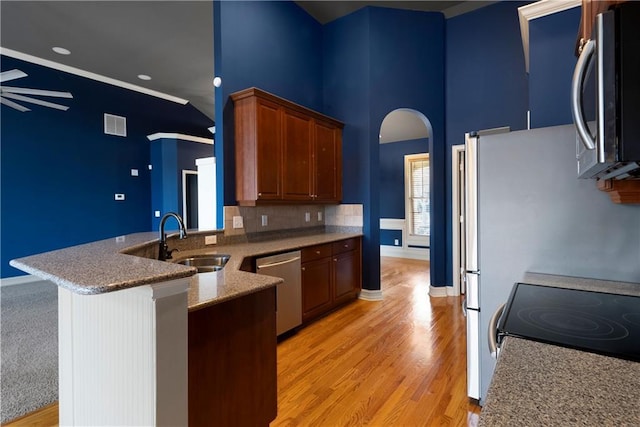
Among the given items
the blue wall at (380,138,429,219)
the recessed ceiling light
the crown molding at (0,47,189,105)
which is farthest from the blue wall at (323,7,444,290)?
the crown molding at (0,47,189,105)

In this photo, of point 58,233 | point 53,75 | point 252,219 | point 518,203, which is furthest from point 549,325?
point 53,75

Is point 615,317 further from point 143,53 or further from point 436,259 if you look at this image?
point 143,53

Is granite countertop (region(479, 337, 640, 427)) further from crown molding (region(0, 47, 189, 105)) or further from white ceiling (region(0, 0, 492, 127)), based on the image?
crown molding (region(0, 47, 189, 105))

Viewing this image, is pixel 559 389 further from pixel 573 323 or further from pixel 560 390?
pixel 573 323

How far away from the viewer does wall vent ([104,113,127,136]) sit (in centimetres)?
592

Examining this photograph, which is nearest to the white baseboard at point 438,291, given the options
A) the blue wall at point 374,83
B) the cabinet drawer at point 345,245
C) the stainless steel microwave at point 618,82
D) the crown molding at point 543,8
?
the blue wall at point 374,83

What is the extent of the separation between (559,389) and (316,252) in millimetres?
2862

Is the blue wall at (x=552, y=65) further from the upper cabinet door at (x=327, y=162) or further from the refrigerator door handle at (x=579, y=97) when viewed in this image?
the upper cabinet door at (x=327, y=162)

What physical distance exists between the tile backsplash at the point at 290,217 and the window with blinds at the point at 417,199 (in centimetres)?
348

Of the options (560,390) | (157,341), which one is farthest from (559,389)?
(157,341)

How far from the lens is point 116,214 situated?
19.8ft

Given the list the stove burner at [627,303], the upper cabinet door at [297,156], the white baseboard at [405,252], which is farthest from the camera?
the white baseboard at [405,252]

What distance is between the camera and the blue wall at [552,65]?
2217 millimetres

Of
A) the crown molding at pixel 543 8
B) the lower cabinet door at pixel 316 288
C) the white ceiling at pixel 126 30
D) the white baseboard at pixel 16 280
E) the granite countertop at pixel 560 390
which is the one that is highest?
the white ceiling at pixel 126 30
